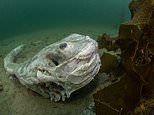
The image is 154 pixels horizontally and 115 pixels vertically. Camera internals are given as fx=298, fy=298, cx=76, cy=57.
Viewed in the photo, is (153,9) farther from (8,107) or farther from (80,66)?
(8,107)

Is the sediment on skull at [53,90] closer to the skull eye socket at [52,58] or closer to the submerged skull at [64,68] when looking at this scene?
the submerged skull at [64,68]

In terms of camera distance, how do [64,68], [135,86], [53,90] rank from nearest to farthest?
[135,86] < [64,68] < [53,90]

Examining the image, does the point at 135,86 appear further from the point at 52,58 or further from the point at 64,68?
the point at 52,58

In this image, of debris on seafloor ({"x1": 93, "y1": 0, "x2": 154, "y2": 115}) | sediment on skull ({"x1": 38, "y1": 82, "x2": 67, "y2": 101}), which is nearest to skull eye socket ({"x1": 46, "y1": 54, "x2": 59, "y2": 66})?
sediment on skull ({"x1": 38, "y1": 82, "x2": 67, "y2": 101})

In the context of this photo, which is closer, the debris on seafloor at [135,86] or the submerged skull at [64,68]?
the debris on seafloor at [135,86]

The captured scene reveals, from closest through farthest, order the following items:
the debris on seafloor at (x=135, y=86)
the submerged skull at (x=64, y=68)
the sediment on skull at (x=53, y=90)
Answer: the debris on seafloor at (x=135, y=86) < the submerged skull at (x=64, y=68) < the sediment on skull at (x=53, y=90)

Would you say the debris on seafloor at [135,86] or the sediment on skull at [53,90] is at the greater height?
the debris on seafloor at [135,86]

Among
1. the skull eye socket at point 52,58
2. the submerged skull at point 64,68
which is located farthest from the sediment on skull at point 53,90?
the skull eye socket at point 52,58

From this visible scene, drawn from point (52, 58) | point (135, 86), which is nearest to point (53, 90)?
point (52, 58)
